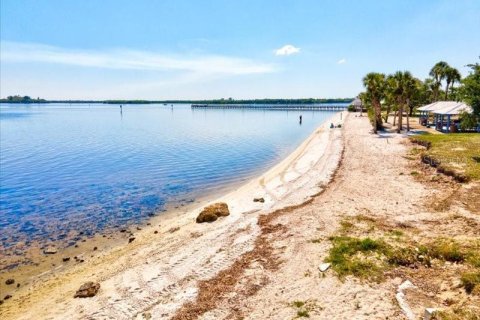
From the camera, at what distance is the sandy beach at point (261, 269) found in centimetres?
869

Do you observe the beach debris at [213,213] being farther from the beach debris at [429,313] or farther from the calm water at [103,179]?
the beach debris at [429,313]

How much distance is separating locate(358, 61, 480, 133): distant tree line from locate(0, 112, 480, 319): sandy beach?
9173 millimetres

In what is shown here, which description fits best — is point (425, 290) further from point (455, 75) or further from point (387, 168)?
point (455, 75)

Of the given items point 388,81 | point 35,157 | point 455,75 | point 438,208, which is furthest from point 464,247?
point 455,75

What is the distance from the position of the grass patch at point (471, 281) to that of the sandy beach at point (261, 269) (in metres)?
0.23

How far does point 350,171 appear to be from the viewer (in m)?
24.3

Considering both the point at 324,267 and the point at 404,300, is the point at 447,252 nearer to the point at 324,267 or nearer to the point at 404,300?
the point at 404,300

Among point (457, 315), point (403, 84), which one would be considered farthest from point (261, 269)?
point (403, 84)

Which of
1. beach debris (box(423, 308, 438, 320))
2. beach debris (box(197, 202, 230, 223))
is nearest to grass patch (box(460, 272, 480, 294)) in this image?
beach debris (box(423, 308, 438, 320))

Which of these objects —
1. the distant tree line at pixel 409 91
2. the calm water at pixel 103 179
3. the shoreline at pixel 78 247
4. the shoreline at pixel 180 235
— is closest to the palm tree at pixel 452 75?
the distant tree line at pixel 409 91

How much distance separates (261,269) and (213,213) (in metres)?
6.42

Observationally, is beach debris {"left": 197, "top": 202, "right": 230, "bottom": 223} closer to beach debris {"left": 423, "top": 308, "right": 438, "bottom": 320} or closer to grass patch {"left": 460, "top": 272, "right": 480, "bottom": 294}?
grass patch {"left": 460, "top": 272, "right": 480, "bottom": 294}

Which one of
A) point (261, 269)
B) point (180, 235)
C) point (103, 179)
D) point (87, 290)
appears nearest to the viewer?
point (87, 290)

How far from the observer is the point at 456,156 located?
931 inches
